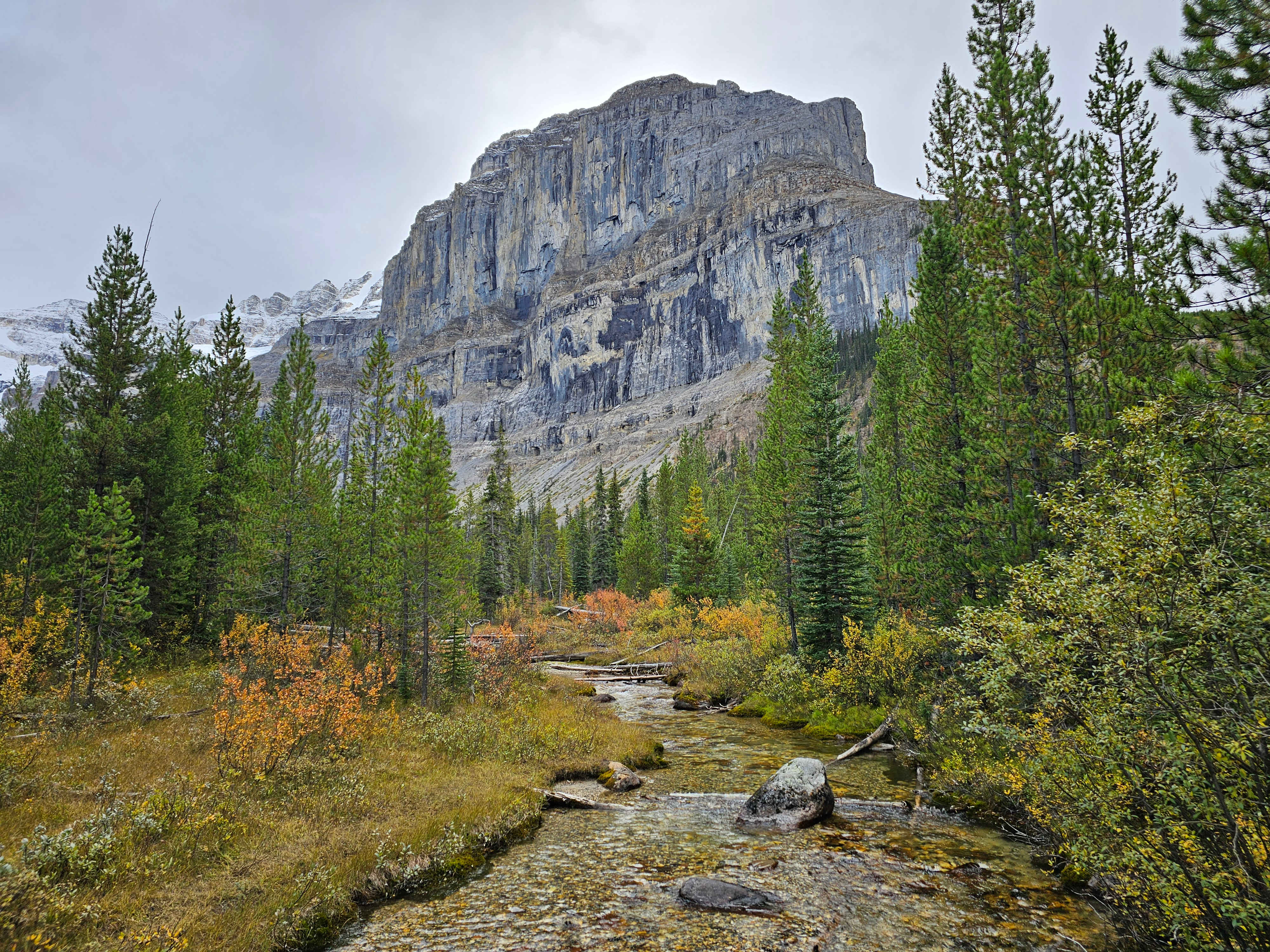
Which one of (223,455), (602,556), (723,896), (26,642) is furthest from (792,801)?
(602,556)

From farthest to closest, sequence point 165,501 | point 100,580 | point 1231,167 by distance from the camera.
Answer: point 165,501, point 100,580, point 1231,167

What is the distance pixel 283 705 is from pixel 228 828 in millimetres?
3765

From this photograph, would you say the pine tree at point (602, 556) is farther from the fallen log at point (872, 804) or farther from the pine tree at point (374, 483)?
the fallen log at point (872, 804)

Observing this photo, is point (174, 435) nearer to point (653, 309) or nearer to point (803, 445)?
point (803, 445)

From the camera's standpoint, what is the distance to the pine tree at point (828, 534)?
2155cm

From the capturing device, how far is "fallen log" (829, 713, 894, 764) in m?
14.7

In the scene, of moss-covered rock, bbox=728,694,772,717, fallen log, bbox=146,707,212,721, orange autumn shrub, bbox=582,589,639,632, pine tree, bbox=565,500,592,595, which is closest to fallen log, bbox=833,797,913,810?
moss-covered rock, bbox=728,694,772,717

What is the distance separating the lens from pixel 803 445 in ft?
81.5

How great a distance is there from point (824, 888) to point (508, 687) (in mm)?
14373

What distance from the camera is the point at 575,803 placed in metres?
11.8

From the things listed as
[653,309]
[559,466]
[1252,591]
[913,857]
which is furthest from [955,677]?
[653,309]

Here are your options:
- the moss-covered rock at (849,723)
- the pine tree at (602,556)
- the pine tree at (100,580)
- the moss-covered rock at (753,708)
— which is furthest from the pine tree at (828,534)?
the pine tree at (602,556)

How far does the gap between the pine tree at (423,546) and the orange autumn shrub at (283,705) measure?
2.26 metres

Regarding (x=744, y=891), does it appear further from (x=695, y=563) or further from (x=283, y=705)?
(x=695, y=563)
